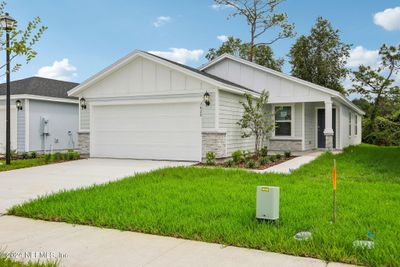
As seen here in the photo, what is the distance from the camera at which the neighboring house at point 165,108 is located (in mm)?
12500

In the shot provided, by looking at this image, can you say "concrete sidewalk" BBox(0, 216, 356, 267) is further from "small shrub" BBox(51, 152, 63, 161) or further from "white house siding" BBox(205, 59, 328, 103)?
"white house siding" BBox(205, 59, 328, 103)

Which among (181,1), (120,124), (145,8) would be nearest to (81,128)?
(120,124)

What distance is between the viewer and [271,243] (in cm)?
400

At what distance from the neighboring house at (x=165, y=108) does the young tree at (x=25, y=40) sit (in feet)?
22.8

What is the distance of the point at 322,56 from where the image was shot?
3025 centimetres

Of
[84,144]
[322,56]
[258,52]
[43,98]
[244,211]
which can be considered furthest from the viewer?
[258,52]

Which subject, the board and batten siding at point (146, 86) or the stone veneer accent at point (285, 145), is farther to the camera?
the stone veneer accent at point (285, 145)

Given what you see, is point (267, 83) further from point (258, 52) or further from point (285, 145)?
point (258, 52)

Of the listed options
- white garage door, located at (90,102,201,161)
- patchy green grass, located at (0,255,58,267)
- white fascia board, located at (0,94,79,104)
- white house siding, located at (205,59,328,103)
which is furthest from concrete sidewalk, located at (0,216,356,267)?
white fascia board, located at (0,94,79,104)

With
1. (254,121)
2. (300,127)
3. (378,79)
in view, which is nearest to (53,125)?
(254,121)

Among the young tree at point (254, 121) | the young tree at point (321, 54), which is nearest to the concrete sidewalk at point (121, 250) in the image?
the young tree at point (254, 121)

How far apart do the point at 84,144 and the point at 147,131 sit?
2938 mm

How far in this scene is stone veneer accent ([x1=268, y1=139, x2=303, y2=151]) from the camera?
16.6 meters

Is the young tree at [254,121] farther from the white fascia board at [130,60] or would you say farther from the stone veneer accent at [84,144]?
the stone veneer accent at [84,144]
